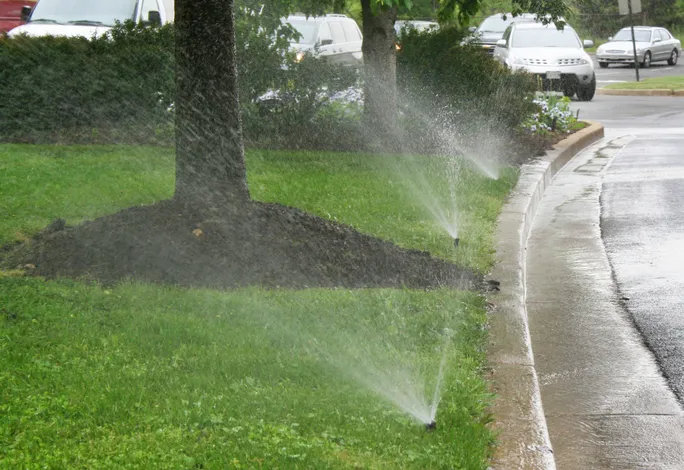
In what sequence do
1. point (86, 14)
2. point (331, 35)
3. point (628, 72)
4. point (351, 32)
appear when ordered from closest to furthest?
1. point (86, 14)
2. point (331, 35)
3. point (351, 32)
4. point (628, 72)

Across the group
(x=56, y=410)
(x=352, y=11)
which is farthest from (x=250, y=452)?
(x=352, y=11)

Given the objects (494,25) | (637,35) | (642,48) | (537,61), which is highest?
(494,25)

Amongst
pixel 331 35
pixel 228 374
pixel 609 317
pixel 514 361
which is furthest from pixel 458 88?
pixel 228 374

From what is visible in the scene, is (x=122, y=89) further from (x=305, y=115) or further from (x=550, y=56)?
(x=550, y=56)

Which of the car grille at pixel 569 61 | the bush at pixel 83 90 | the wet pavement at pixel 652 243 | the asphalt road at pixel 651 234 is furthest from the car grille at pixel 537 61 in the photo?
the bush at pixel 83 90

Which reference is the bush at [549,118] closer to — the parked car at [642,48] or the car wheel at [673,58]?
the parked car at [642,48]

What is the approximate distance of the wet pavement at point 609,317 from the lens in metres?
5.04

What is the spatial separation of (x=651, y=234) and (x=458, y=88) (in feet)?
17.6

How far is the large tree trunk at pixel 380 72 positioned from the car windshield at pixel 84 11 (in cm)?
441

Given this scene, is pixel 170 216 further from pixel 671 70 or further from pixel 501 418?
pixel 671 70

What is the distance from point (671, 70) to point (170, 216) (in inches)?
1439

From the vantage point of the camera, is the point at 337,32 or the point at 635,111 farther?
the point at 635,111

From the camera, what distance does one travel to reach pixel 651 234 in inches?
381

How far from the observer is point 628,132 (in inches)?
761
